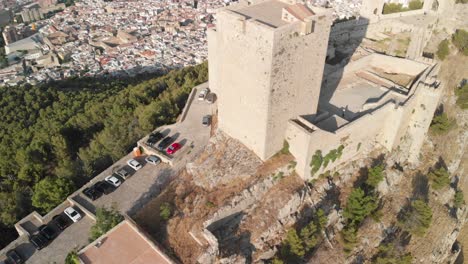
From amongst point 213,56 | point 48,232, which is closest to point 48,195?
point 48,232

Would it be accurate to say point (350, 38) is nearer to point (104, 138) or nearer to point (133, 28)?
point (104, 138)

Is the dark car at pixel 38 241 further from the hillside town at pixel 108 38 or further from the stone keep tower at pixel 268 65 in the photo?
the hillside town at pixel 108 38

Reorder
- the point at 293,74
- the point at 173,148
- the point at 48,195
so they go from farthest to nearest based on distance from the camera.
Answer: the point at 173,148 → the point at 48,195 → the point at 293,74

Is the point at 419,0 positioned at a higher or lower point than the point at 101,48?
higher

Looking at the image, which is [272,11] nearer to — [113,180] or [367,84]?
[367,84]

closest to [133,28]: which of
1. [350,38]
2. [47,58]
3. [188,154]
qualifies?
[47,58]
